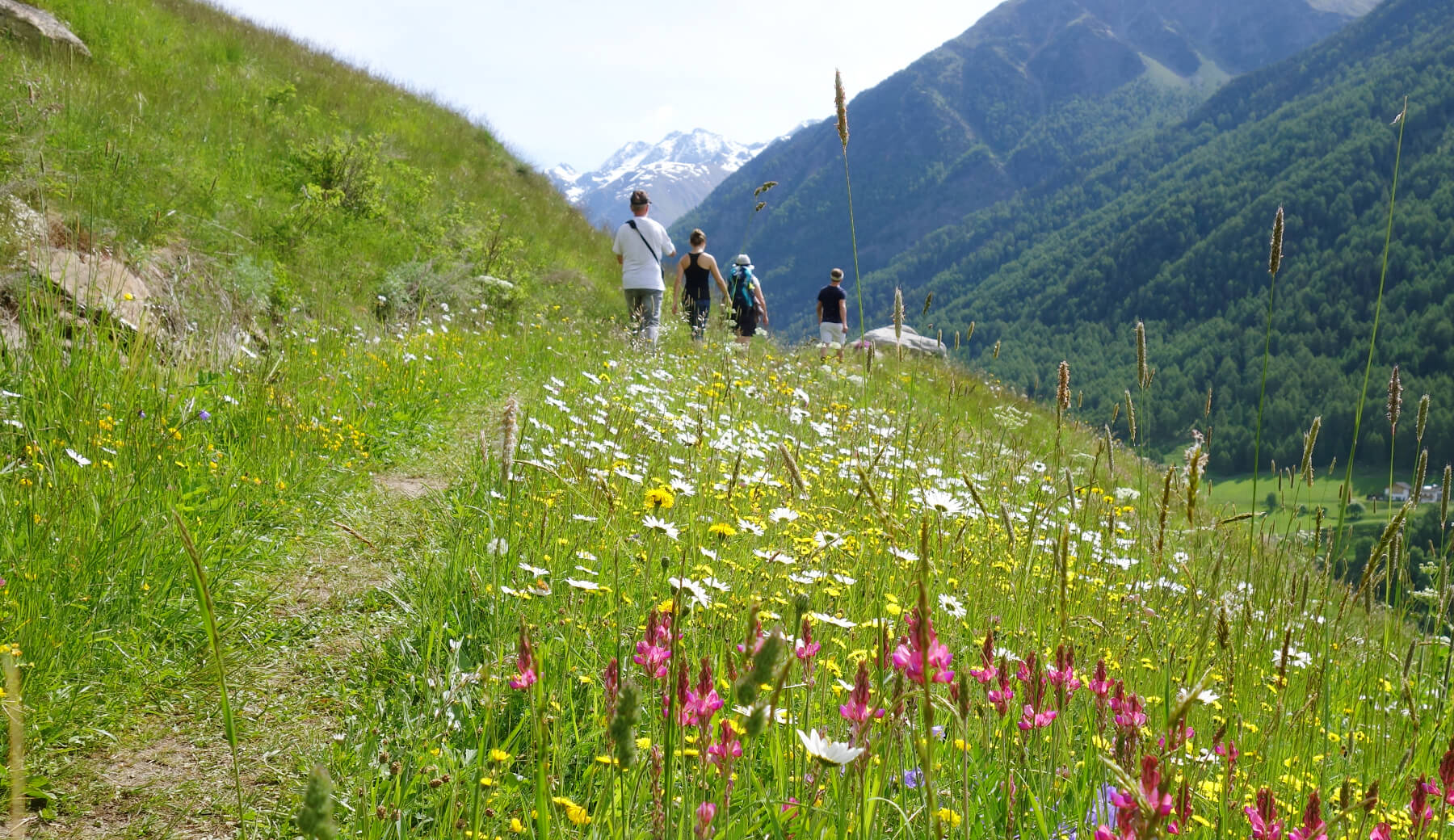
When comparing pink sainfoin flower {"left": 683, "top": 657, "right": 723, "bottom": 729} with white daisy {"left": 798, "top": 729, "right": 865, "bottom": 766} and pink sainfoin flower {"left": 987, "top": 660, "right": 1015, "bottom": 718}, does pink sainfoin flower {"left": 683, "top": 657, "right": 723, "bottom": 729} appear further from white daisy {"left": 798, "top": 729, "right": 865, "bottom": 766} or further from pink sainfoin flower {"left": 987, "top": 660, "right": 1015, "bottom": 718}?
pink sainfoin flower {"left": 987, "top": 660, "right": 1015, "bottom": 718}

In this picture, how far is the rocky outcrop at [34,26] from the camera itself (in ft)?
28.8

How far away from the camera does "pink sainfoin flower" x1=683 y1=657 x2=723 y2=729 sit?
1216 mm

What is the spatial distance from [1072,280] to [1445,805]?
180 meters

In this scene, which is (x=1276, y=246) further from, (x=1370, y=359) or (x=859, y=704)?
(x=859, y=704)

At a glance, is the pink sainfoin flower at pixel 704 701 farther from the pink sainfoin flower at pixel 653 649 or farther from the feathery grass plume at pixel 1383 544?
the feathery grass plume at pixel 1383 544

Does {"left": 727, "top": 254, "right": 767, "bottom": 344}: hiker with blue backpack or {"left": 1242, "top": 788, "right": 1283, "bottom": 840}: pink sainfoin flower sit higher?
{"left": 727, "top": 254, "right": 767, "bottom": 344}: hiker with blue backpack

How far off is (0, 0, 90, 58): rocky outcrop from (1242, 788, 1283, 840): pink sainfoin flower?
40.0 ft

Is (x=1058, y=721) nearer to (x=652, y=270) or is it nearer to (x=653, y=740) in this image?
(x=653, y=740)

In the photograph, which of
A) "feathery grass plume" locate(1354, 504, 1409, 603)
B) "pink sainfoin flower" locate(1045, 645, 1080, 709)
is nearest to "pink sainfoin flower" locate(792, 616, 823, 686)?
"pink sainfoin flower" locate(1045, 645, 1080, 709)

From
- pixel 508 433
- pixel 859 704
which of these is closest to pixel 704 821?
pixel 859 704

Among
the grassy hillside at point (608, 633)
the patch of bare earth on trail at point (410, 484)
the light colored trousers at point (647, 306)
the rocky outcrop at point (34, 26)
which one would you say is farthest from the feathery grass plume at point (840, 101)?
the rocky outcrop at point (34, 26)

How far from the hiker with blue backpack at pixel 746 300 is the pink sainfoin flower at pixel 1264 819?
969 cm

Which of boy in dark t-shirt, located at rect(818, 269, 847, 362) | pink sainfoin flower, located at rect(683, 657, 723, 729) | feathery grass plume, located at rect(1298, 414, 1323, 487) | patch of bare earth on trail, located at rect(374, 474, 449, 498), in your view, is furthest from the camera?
boy in dark t-shirt, located at rect(818, 269, 847, 362)

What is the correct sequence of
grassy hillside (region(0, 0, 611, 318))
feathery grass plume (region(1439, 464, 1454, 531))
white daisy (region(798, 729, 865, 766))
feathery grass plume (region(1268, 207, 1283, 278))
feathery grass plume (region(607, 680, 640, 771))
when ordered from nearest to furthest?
feathery grass plume (region(607, 680, 640, 771)) < white daisy (region(798, 729, 865, 766)) < feathery grass plume (region(1268, 207, 1283, 278)) < feathery grass plume (region(1439, 464, 1454, 531)) < grassy hillside (region(0, 0, 611, 318))
